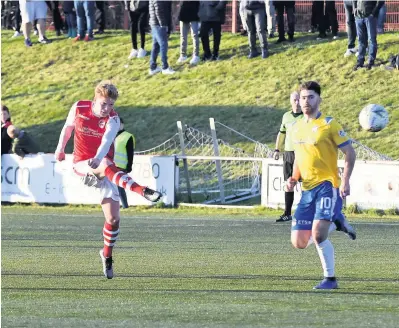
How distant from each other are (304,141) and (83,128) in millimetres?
2333

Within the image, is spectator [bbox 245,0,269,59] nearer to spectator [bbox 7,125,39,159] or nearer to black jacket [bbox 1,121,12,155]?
spectator [bbox 7,125,39,159]

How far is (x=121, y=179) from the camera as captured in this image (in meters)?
11.9

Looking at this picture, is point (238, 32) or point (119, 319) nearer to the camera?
point (119, 319)

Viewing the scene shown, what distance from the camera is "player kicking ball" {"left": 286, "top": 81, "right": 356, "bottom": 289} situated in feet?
35.9

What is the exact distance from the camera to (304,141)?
1121 centimetres

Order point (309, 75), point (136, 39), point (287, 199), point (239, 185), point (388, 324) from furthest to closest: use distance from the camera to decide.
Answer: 1. point (136, 39)
2. point (309, 75)
3. point (239, 185)
4. point (287, 199)
5. point (388, 324)

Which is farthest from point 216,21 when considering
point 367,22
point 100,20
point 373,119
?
point 373,119

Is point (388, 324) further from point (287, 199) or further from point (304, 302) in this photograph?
point (287, 199)

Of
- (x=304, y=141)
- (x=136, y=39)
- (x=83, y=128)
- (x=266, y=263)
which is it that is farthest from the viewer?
(x=136, y=39)

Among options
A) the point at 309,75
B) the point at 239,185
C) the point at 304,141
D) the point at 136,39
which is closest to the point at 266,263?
the point at 304,141

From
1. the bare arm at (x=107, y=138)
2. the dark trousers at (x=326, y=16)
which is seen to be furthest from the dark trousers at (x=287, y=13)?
the bare arm at (x=107, y=138)

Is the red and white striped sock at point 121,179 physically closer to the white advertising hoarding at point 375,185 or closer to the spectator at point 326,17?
the white advertising hoarding at point 375,185

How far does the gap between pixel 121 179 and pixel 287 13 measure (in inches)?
756

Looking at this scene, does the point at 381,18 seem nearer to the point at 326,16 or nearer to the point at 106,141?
the point at 326,16
